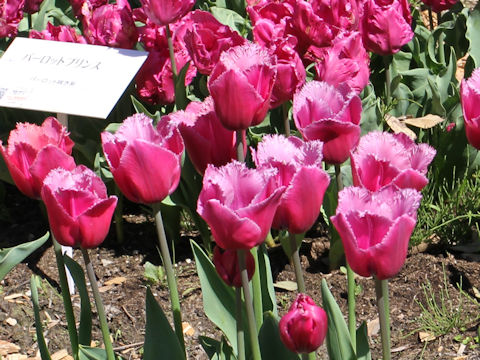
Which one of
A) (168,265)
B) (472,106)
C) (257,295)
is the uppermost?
(472,106)

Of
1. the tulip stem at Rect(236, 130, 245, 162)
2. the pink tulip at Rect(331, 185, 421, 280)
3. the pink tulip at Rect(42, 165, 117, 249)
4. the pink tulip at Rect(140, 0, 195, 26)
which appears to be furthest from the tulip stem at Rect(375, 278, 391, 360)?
the pink tulip at Rect(140, 0, 195, 26)

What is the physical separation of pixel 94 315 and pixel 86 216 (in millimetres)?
1272

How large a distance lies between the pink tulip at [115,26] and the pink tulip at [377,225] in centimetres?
148

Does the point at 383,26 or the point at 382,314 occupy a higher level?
the point at 382,314

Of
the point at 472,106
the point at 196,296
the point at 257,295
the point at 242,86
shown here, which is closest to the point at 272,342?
the point at 257,295

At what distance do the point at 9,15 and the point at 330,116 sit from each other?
5.83 ft

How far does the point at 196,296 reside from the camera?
8.08 ft

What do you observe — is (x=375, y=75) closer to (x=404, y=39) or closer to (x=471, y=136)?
(x=404, y=39)

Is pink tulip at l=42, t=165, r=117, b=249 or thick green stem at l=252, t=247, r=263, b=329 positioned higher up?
pink tulip at l=42, t=165, r=117, b=249

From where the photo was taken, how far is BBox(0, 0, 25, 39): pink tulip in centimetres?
279

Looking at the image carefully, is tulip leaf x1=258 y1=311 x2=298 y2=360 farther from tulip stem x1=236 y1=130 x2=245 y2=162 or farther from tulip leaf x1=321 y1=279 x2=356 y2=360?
tulip stem x1=236 y1=130 x2=245 y2=162

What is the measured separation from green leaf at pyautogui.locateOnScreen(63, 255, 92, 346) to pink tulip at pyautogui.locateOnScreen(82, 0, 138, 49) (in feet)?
3.61

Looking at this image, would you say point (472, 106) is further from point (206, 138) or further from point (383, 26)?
point (383, 26)

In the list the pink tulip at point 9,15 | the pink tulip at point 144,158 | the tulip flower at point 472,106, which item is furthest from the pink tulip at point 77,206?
the pink tulip at point 9,15
